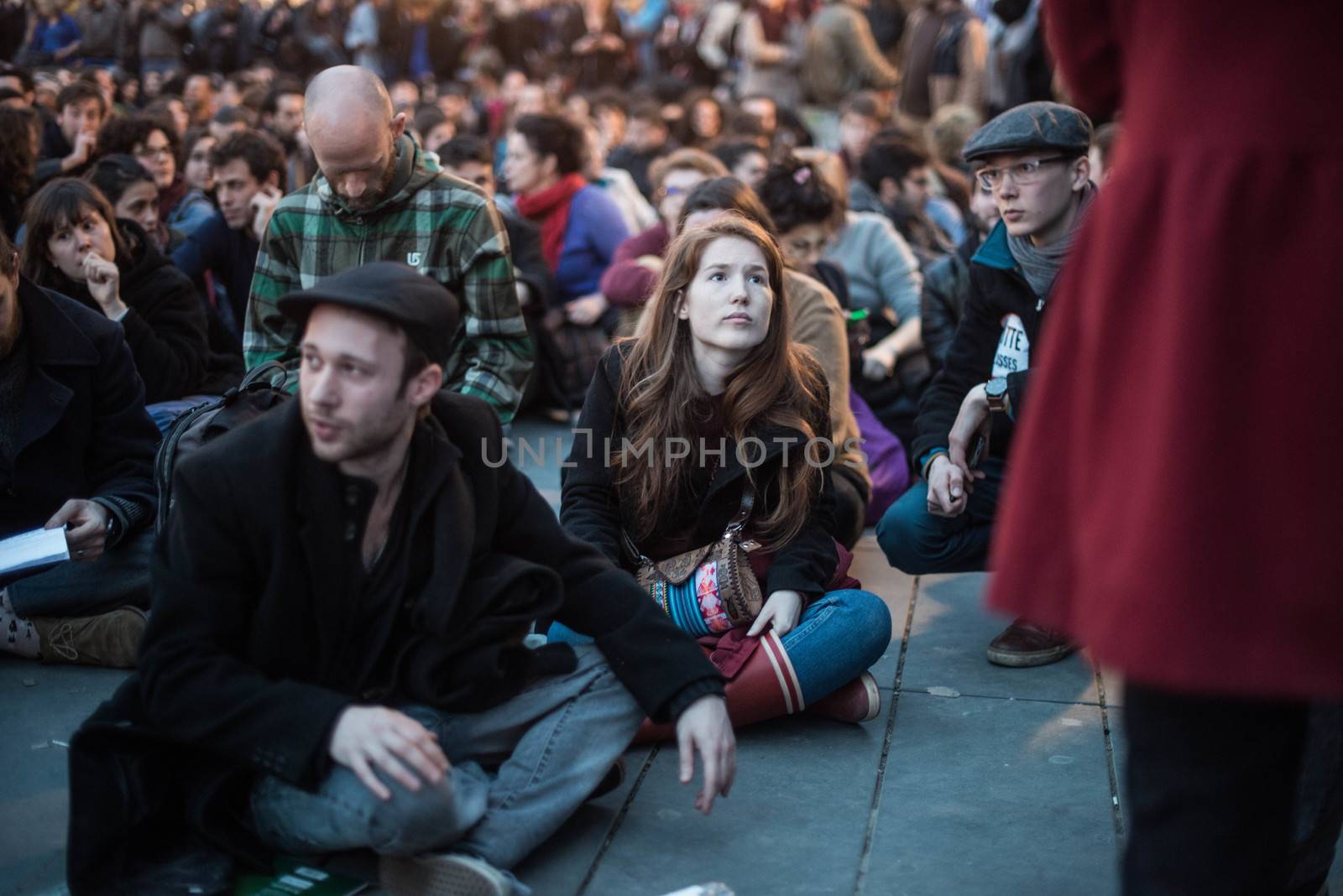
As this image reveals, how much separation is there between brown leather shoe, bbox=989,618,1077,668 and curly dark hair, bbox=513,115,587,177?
14.0 ft

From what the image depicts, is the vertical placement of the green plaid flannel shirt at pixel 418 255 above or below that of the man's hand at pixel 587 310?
above

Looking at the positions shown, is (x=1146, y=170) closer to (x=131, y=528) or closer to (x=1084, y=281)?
(x=1084, y=281)

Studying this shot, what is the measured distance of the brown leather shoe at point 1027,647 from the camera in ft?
12.8

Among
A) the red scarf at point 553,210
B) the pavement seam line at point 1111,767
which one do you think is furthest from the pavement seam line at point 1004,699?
the red scarf at point 553,210

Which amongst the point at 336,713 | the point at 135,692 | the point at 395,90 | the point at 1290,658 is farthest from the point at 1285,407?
the point at 395,90

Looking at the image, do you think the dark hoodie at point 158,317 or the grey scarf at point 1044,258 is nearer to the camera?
the grey scarf at point 1044,258

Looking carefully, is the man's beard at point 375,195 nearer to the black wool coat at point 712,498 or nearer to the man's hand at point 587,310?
the black wool coat at point 712,498

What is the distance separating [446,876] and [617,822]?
1.77ft

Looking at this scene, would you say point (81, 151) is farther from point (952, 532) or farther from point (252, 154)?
point (952, 532)

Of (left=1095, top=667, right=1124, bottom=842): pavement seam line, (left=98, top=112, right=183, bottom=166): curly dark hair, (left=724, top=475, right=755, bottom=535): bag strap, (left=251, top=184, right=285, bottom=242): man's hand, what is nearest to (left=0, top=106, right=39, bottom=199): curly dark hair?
(left=98, top=112, right=183, bottom=166): curly dark hair

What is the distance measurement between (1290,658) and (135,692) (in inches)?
77.7

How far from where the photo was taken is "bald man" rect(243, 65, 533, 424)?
4195mm

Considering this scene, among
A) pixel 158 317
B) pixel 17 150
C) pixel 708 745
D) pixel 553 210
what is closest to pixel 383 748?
pixel 708 745

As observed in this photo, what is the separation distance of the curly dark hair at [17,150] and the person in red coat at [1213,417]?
5762mm
